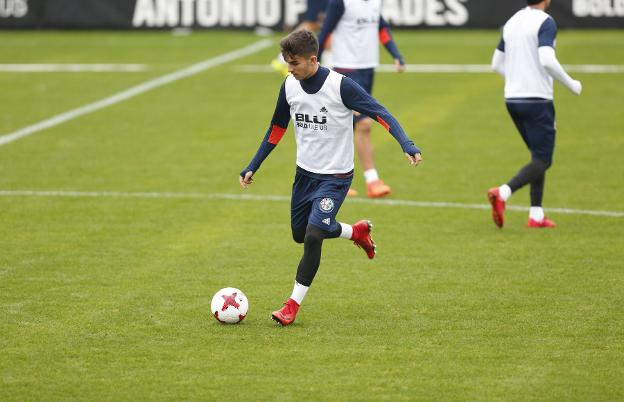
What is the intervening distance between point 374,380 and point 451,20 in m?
21.6

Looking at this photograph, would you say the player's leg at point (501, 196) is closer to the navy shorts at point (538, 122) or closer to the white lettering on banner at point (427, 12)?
the navy shorts at point (538, 122)

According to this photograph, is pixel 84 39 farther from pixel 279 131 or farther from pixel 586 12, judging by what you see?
pixel 279 131

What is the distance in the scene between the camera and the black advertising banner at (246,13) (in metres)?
27.0

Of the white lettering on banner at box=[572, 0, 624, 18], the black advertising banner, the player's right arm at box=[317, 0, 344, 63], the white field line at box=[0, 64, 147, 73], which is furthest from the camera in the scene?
the black advertising banner

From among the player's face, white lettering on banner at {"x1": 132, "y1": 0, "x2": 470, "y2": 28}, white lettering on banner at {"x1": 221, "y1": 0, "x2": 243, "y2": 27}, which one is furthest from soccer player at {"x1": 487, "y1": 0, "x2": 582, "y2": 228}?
white lettering on banner at {"x1": 221, "y1": 0, "x2": 243, "y2": 27}

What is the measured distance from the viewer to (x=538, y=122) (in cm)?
1132

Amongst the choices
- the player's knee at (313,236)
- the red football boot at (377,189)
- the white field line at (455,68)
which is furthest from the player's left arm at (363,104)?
the white field line at (455,68)

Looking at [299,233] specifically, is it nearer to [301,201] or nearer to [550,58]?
[301,201]

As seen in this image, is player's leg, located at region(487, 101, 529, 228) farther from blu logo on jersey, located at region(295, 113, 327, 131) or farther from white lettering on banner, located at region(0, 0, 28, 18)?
white lettering on banner, located at region(0, 0, 28, 18)

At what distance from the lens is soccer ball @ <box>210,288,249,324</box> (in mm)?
8047

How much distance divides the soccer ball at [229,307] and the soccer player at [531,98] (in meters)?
3.85

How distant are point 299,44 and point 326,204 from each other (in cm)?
117

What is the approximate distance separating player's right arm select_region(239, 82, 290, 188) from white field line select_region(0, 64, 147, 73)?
14717 millimetres

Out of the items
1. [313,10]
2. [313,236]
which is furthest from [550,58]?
[313,10]
